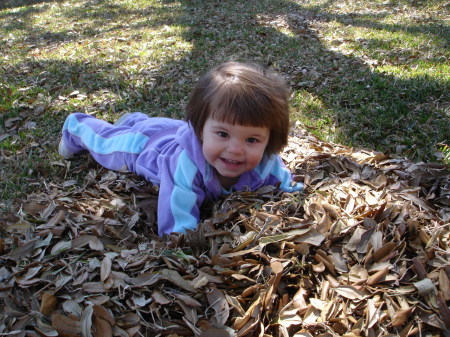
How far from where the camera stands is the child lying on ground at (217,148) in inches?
92.3

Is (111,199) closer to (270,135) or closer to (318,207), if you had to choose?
(270,135)

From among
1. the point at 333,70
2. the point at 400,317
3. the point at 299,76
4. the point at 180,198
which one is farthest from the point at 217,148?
the point at 333,70

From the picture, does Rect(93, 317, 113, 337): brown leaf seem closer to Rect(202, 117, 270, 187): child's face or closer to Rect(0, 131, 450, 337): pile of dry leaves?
Rect(0, 131, 450, 337): pile of dry leaves

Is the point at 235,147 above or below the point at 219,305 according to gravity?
above

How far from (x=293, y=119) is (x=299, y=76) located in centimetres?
138

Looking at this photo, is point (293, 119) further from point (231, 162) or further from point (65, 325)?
point (65, 325)

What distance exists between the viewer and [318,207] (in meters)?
2.42

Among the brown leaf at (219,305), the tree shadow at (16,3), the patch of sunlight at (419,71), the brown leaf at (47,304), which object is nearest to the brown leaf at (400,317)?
the brown leaf at (219,305)

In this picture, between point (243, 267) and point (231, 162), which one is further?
point (231, 162)

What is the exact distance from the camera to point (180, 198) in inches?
98.3

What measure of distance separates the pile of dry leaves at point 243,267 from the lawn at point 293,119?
0.5 inches

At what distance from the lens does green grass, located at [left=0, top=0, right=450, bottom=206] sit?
3.79 m

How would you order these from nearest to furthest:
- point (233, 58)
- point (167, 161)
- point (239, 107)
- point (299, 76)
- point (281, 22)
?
point (239, 107) < point (167, 161) < point (299, 76) < point (233, 58) < point (281, 22)

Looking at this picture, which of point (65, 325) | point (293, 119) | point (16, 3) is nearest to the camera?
point (65, 325)
